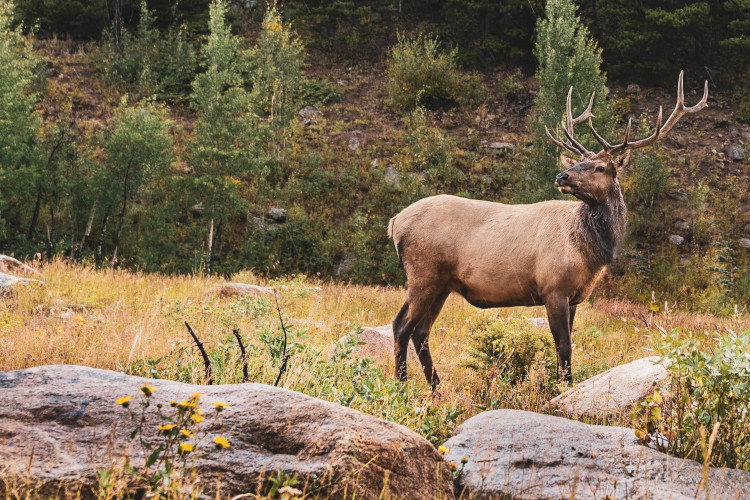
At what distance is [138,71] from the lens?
92.0 ft

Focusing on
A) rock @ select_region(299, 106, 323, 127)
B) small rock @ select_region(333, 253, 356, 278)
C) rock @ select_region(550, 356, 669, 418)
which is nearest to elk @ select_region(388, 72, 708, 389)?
rock @ select_region(550, 356, 669, 418)

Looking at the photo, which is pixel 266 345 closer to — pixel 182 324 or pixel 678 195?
pixel 182 324

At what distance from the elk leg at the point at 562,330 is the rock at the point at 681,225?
17.4m

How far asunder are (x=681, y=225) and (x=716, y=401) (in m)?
19.8

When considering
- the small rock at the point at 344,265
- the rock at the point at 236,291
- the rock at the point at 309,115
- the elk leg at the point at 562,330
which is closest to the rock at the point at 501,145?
the rock at the point at 309,115

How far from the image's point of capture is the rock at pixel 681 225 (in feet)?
67.9

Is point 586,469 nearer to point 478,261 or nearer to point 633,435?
point 633,435

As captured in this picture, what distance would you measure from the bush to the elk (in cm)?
2084

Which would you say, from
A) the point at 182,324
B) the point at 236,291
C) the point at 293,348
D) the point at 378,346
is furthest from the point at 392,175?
the point at 293,348

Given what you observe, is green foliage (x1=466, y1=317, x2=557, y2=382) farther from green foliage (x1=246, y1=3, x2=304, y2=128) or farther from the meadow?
green foliage (x1=246, y1=3, x2=304, y2=128)

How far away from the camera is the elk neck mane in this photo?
19.1ft

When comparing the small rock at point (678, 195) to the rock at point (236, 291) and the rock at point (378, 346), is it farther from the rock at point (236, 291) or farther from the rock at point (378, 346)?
the rock at point (378, 346)

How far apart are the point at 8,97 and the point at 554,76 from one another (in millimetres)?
15836

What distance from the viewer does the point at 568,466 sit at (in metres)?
2.92
